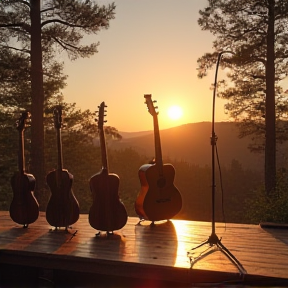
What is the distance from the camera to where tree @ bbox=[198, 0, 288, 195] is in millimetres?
9234

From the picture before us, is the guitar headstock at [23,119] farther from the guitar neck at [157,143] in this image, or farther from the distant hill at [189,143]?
the distant hill at [189,143]

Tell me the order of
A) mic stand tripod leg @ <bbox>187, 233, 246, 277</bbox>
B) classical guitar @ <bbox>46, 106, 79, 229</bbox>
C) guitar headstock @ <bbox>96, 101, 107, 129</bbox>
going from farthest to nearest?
classical guitar @ <bbox>46, 106, 79, 229</bbox> → guitar headstock @ <bbox>96, 101, 107, 129</bbox> → mic stand tripod leg @ <bbox>187, 233, 246, 277</bbox>

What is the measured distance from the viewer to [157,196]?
482 cm

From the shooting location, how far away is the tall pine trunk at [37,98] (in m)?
8.98

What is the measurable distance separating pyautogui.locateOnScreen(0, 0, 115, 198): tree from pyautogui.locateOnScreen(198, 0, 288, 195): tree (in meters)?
2.51

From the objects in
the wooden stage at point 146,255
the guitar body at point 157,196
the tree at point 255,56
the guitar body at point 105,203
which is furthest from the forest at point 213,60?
the guitar body at point 105,203

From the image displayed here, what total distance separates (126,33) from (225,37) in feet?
7.72

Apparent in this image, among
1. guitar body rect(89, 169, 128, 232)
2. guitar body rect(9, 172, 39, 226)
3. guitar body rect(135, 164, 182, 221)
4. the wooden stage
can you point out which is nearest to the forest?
guitar body rect(135, 164, 182, 221)

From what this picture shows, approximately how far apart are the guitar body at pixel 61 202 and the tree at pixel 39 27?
460 centimetres

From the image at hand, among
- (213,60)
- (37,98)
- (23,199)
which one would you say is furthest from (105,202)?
(213,60)

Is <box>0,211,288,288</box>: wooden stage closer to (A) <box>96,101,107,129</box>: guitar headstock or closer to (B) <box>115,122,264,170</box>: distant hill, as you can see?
(A) <box>96,101,107,129</box>: guitar headstock

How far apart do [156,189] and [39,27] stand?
5.69m

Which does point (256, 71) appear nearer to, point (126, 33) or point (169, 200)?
point (126, 33)

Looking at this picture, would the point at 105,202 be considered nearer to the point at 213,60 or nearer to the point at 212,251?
the point at 212,251
